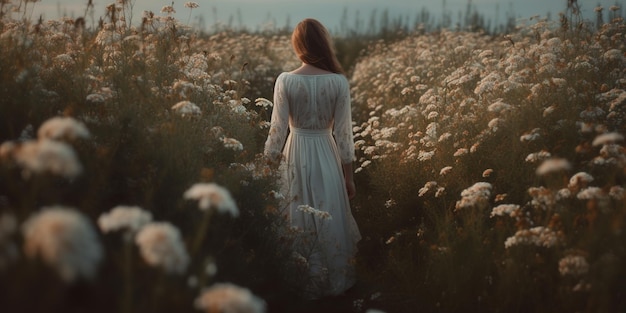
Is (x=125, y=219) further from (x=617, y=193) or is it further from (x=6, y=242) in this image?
(x=617, y=193)

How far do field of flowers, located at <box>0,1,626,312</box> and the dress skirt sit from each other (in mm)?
264

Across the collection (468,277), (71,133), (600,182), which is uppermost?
(71,133)

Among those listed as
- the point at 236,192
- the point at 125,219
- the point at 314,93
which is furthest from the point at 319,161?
the point at 125,219

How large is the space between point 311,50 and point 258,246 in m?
2.00

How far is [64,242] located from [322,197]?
3769 mm

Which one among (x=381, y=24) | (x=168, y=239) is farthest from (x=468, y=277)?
(x=381, y=24)

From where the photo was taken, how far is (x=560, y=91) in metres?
5.40

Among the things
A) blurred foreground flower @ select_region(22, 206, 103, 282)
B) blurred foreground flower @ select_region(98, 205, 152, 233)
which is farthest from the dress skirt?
blurred foreground flower @ select_region(22, 206, 103, 282)

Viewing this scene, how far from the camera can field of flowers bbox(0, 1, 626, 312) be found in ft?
6.81

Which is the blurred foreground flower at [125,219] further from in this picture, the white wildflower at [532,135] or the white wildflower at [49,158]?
the white wildflower at [532,135]

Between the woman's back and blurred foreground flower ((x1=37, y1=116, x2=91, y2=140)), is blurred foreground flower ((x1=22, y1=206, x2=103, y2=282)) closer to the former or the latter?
blurred foreground flower ((x1=37, y1=116, x2=91, y2=140))

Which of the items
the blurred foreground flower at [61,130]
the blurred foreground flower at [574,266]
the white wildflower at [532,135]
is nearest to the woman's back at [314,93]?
the white wildflower at [532,135]

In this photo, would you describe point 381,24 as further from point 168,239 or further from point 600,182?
point 168,239

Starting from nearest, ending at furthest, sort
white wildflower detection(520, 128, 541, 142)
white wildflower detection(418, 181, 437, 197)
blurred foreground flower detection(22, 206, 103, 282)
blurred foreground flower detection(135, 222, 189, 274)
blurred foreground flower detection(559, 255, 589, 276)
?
blurred foreground flower detection(22, 206, 103, 282), blurred foreground flower detection(135, 222, 189, 274), blurred foreground flower detection(559, 255, 589, 276), white wildflower detection(520, 128, 541, 142), white wildflower detection(418, 181, 437, 197)
